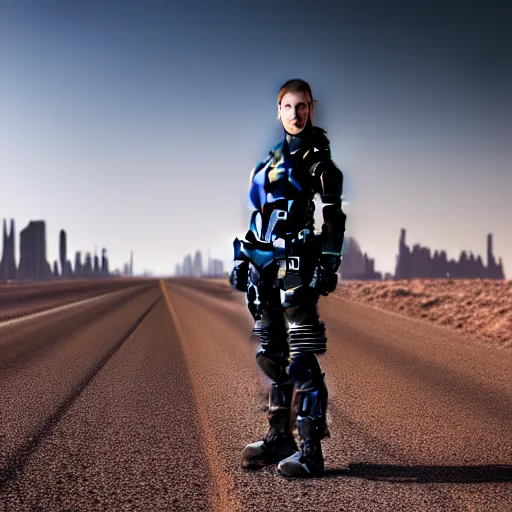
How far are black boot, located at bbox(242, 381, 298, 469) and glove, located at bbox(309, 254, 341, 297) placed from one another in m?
0.73

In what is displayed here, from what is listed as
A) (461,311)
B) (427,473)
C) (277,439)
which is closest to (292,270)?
(277,439)

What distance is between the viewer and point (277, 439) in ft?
11.6

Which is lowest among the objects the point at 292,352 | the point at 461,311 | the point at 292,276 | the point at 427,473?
the point at 427,473

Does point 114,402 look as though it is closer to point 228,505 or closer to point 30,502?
point 30,502

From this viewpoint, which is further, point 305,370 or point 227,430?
point 227,430

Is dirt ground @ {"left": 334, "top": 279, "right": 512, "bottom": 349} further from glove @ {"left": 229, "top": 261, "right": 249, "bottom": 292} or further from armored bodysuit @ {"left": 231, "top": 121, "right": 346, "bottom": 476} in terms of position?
glove @ {"left": 229, "top": 261, "right": 249, "bottom": 292}

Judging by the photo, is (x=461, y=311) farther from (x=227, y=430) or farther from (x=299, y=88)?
(x=299, y=88)

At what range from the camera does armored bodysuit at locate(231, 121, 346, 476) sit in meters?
3.29

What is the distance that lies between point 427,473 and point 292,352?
1.17 m

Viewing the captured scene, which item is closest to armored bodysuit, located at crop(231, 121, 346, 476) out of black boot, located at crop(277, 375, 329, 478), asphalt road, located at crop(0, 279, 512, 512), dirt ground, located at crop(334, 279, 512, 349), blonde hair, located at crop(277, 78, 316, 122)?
black boot, located at crop(277, 375, 329, 478)

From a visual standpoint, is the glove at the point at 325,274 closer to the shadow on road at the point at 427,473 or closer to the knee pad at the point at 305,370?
the knee pad at the point at 305,370

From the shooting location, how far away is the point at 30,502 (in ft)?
9.84

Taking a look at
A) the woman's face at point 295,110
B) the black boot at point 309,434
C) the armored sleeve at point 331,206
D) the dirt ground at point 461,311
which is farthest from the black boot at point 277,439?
the dirt ground at point 461,311

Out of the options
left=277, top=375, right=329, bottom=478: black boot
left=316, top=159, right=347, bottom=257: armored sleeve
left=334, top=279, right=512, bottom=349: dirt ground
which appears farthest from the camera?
left=334, top=279, right=512, bottom=349: dirt ground
